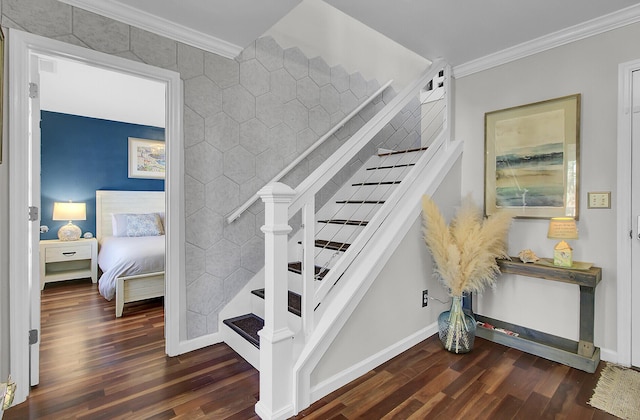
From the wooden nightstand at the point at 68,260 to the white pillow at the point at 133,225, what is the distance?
33 centimetres

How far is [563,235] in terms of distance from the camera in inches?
82.0

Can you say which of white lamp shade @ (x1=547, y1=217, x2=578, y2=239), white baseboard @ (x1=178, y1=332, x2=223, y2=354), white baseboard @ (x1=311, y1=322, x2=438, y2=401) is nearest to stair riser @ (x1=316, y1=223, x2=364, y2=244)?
white baseboard @ (x1=311, y1=322, x2=438, y2=401)

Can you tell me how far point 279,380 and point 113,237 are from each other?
4015 mm

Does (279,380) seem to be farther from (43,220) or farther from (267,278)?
(43,220)

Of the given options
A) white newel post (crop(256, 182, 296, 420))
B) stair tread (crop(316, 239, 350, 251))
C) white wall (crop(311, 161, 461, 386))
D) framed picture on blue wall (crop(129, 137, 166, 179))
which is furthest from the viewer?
framed picture on blue wall (crop(129, 137, 166, 179))

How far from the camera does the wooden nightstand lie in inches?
159

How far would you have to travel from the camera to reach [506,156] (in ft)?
8.29

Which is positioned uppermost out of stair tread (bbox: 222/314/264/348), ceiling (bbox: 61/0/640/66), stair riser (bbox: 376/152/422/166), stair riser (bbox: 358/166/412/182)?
ceiling (bbox: 61/0/640/66)

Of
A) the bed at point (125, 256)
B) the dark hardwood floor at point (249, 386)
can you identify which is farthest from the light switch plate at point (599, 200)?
the bed at point (125, 256)

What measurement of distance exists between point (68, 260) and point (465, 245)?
4.78 metres

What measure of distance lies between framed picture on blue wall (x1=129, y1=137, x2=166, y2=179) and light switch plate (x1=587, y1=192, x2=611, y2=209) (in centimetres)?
546

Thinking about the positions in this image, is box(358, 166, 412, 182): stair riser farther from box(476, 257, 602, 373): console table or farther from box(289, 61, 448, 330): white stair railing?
box(476, 257, 602, 373): console table

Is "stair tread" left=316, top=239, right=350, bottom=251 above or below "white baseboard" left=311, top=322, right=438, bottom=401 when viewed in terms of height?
above

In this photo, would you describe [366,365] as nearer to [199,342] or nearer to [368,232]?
[368,232]
